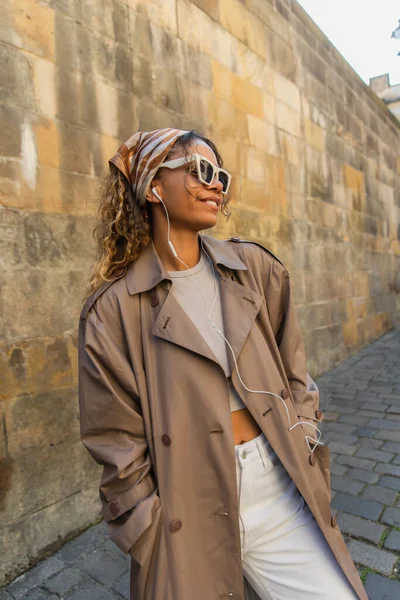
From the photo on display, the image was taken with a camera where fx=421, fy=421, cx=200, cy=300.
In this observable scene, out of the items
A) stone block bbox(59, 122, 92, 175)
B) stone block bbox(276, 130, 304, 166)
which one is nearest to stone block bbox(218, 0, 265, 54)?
stone block bbox(276, 130, 304, 166)

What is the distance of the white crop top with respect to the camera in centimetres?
144

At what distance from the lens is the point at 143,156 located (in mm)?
1581

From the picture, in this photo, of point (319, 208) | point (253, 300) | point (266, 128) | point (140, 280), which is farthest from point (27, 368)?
point (319, 208)

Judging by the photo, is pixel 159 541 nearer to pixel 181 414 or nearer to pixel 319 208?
pixel 181 414

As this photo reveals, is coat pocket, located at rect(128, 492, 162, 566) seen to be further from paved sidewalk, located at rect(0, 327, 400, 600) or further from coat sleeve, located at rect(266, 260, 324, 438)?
paved sidewalk, located at rect(0, 327, 400, 600)

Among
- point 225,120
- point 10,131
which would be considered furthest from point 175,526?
point 225,120

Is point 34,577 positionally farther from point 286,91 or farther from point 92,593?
point 286,91

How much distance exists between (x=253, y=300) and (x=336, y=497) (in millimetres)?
2348

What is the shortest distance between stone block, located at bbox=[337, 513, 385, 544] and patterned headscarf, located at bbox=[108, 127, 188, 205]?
8.15 ft

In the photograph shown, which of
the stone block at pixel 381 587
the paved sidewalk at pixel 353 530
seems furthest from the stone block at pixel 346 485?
the stone block at pixel 381 587

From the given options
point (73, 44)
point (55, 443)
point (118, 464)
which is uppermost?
point (73, 44)

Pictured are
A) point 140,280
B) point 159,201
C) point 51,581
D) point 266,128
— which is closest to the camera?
point 140,280

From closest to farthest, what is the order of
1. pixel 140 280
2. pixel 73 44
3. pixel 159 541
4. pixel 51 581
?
1. pixel 159 541
2. pixel 140 280
3. pixel 51 581
4. pixel 73 44

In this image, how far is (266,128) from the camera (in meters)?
5.56
